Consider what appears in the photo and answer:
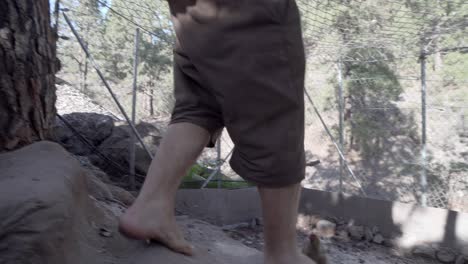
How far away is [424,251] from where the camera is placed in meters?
4.35

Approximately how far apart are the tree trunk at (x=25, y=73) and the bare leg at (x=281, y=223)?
800 millimetres

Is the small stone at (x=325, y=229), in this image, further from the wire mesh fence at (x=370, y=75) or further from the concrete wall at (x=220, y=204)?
the wire mesh fence at (x=370, y=75)

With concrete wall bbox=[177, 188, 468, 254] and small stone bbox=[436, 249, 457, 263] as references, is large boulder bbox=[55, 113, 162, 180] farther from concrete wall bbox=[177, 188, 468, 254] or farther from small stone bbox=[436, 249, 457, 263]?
small stone bbox=[436, 249, 457, 263]

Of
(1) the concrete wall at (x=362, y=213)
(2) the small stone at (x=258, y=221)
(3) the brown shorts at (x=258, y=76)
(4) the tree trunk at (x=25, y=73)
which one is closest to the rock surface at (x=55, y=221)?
(4) the tree trunk at (x=25, y=73)

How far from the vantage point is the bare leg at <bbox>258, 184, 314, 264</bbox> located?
1198mm

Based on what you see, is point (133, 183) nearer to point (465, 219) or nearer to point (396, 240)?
point (396, 240)

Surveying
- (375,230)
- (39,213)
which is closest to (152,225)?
(39,213)

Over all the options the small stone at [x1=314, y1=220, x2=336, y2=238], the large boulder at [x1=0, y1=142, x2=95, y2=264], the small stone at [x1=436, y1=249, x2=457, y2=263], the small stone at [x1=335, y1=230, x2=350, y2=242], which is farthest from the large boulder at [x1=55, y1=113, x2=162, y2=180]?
the large boulder at [x1=0, y1=142, x2=95, y2=264]

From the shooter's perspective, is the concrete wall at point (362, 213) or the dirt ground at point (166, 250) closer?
the dirt ground at point (166, 250)

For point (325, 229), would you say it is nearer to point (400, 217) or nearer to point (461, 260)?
point (400, 217)

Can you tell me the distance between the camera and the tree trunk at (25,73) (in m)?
1.39

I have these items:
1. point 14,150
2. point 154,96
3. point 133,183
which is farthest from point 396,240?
point 14,150

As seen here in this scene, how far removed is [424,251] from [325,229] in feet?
3.12

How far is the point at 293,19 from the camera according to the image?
46.9 inches
